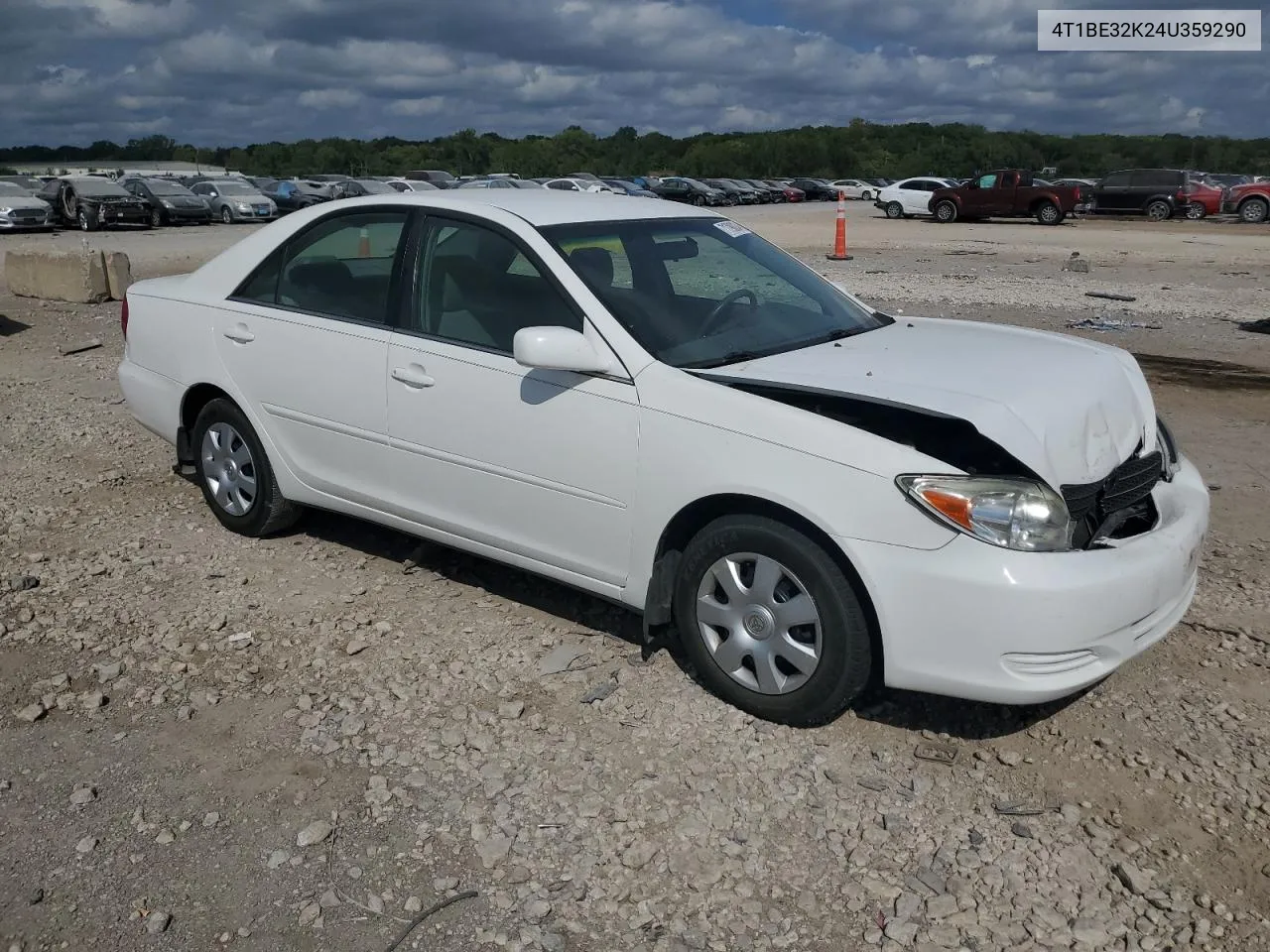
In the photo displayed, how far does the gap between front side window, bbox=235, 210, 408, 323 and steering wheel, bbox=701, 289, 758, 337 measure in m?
1.34

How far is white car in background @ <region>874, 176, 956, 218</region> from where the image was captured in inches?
1640

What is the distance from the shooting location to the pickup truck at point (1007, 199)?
35.6 m

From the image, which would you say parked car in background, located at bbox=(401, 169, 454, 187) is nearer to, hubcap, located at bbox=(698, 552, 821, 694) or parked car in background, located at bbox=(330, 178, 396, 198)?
parked car in background, located at bbox=(330, 178, 396, 198)

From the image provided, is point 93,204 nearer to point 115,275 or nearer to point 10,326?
point 115,275

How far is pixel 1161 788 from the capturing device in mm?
3365

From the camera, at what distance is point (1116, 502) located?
3.58m

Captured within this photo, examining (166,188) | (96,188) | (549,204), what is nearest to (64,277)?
(549,204)

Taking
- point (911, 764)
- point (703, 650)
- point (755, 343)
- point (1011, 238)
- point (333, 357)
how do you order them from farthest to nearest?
point (1011, 238) < point (333, 357) < point (755, 343) < point (703, 650) < point (911, 764)

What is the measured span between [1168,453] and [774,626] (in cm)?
177

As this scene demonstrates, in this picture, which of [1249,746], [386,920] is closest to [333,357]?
[386,920]

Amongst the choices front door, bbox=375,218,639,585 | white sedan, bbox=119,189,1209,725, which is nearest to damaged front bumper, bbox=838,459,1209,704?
white sedan, bbox=119,189,1209,725

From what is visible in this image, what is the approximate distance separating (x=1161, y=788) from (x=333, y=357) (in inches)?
136

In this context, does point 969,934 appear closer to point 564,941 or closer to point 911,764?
point 911,764

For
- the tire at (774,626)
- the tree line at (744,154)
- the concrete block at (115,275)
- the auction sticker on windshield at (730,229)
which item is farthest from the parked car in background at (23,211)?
the tree line at (744,154)
